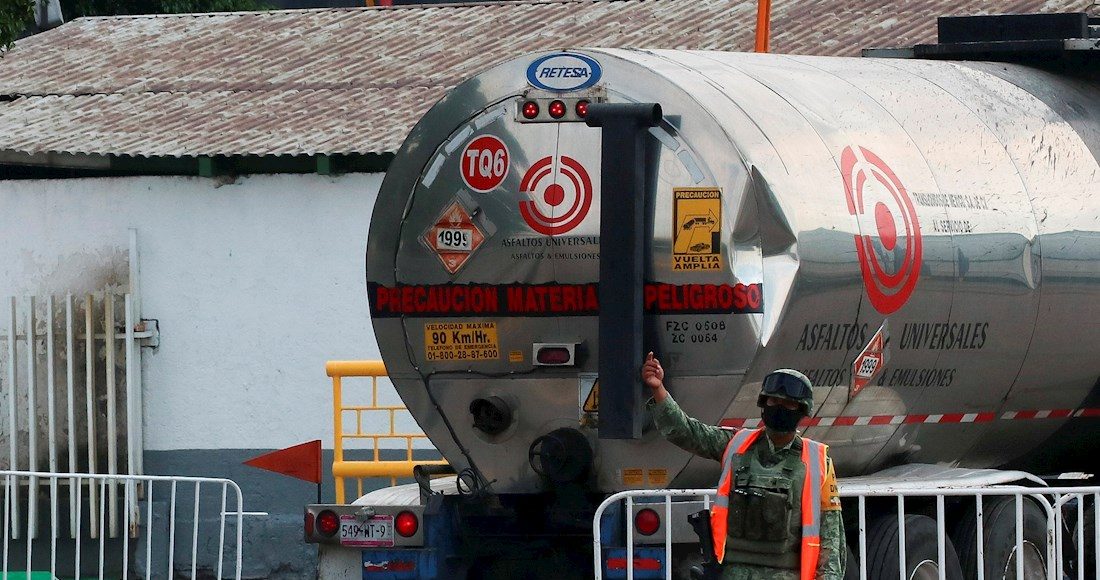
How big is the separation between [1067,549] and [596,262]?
3077mm

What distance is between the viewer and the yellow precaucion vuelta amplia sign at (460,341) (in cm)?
808

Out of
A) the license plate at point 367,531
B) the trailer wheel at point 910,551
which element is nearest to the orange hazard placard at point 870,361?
the trailer wheel at point 910,551

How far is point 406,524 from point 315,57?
9.65m

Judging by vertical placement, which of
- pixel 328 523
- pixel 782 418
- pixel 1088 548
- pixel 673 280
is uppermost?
pixel 673 280


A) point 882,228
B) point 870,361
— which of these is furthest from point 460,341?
point 882,228

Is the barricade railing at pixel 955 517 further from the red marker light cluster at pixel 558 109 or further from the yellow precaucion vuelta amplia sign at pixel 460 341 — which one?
the red marker light cluster at pixel 558 109

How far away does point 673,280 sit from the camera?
7582 millimetres

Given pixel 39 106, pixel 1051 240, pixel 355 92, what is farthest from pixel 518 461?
pixel 39 106

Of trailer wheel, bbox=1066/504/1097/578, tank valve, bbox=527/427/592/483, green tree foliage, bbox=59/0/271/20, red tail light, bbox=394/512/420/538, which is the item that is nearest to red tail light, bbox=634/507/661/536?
tank valve, bbox=527/427/592/483

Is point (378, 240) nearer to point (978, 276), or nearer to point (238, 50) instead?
point (978, 276)

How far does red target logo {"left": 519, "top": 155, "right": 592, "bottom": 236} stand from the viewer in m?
7.80

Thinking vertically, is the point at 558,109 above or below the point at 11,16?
below

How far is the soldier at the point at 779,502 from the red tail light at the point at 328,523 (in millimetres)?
2162

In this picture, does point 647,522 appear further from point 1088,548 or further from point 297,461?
point 297,461
